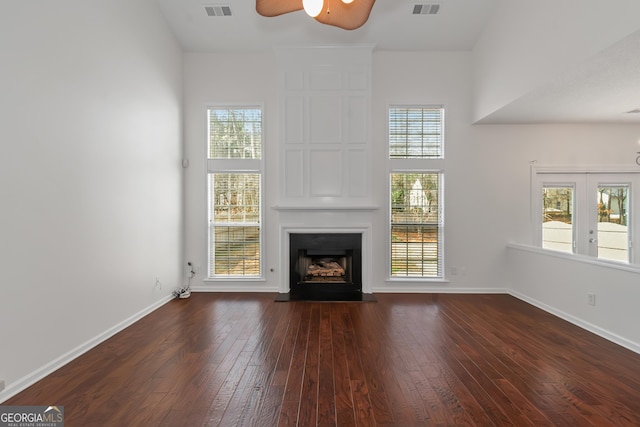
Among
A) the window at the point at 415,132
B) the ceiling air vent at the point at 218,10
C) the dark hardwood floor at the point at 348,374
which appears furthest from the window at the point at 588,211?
the ceiling air vent at the point at 218,10

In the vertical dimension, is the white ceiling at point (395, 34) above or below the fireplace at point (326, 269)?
above

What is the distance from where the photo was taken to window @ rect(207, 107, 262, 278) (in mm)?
5285

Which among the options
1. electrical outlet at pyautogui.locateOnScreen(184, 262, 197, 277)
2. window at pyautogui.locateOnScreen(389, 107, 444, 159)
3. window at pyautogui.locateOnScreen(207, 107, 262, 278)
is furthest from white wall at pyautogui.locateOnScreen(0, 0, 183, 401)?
window at pyautogui.locateOnScreen(389, 107, 444, 159)

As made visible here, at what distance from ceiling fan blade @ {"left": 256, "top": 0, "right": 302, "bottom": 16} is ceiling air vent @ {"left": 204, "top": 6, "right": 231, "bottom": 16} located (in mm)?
2149

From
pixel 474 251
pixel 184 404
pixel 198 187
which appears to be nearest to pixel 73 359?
pixel 184 404

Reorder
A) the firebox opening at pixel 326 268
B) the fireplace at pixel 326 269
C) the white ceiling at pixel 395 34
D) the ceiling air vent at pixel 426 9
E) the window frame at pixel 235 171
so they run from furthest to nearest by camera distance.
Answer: the window frame at pixel 235 171 → the firebox opening at pixel 326 268 → the fireplace at pixel 326 269 → the ceiling air vent at pixel 426 9 → the white ceiling at pixel 395 34

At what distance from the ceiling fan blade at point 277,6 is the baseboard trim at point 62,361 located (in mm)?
3386

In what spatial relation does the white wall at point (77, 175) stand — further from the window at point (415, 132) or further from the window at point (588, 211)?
the window at point (588, 211)

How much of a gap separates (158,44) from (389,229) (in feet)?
13.8

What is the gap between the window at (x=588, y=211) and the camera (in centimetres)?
513

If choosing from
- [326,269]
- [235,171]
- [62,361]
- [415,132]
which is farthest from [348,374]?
[415,132]

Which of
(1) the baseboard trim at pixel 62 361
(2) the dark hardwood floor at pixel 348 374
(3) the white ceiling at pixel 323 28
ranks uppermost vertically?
(3) the white ceiling at pixel 323 28

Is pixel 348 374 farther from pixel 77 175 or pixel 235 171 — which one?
pixel 235 171

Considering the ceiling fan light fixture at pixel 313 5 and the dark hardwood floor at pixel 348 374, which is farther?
the ceiling fan light fixture at pixel 313 5
